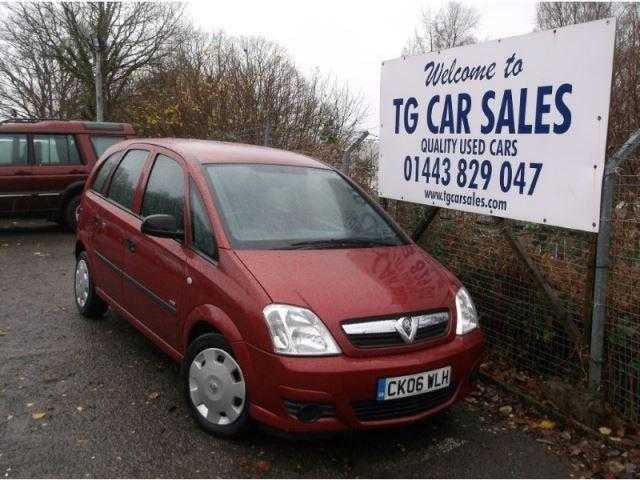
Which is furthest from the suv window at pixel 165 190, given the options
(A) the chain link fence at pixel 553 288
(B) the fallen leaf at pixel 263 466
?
(A) the chain link fence at pixel 553 288

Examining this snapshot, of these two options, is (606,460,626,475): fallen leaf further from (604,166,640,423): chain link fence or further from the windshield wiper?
the windshield wiper

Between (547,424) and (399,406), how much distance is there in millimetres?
1242

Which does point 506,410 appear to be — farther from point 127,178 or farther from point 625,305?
point 127,178

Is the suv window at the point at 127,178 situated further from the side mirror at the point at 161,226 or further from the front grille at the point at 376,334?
the front grille at the point at 376,334

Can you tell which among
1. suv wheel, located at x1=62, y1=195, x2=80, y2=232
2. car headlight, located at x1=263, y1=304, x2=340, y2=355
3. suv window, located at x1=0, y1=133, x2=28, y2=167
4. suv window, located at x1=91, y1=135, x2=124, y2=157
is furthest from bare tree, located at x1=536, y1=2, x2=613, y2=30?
car headlight, located at x1=263, y1=304, x2=340, y2=355

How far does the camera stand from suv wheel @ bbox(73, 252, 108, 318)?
5.18 metres

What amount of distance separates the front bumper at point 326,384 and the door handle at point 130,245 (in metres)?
1.61

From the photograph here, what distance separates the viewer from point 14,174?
31.0 feet

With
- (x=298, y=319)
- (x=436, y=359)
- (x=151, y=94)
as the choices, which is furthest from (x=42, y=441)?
(x=151, y=94)

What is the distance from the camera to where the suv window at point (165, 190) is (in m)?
3.84

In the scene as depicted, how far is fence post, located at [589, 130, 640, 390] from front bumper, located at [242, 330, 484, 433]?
119cm

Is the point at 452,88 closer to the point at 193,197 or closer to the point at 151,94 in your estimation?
the point at 193,197

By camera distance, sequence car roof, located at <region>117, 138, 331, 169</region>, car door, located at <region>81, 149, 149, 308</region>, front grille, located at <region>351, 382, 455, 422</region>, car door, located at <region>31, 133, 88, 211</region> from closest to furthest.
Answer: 1. front grille, located at <region>351, 382, 455, 422</region>
2. car roof, located at <region>117, 138, 331, 169</region>
3. car door, located at <region>81, 149, 149, 308</region>
4. car door, located at <region>31, 133, 88, 211</region>

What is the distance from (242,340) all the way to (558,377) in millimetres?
2324
